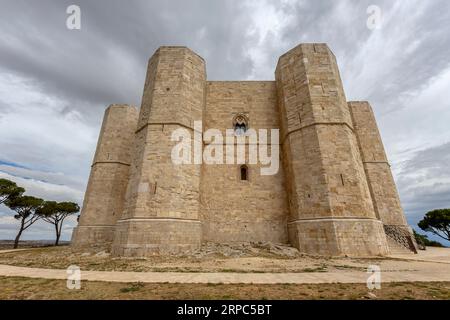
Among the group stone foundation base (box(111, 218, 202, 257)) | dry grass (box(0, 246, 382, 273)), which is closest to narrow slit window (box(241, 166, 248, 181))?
stone foundation base (box(111, 218, 202, 257))

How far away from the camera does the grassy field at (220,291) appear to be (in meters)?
3.67

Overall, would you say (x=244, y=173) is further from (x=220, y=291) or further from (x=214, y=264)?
(x=220, y=291)

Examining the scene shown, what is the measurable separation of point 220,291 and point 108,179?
1708 centimetres

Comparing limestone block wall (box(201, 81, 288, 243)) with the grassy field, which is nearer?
the grassy field

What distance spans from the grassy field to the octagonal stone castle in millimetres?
5421

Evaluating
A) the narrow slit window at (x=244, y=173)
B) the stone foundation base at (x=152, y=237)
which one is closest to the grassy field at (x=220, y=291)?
the stone foundation base at (x=152, y=237)

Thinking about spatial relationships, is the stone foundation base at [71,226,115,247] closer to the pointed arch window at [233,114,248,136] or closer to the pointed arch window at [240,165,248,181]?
the pointed arch window at [240,165,248,181]

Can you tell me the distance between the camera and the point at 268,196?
516 inches

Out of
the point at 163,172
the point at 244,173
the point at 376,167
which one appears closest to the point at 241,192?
the point at 244,173

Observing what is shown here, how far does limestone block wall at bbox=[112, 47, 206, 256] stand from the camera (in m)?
9.89

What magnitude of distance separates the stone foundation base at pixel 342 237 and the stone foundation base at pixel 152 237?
5.99 meters

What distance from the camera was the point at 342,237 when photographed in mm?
9664

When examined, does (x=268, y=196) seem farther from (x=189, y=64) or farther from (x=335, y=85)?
(x=189, y=64)

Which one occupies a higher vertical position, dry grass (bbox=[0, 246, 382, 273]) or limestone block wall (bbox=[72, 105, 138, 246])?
limestone block wall (bbox=[72, 105, 138, 246])
